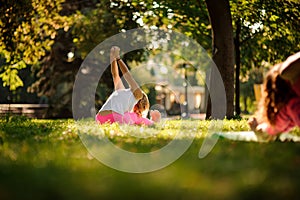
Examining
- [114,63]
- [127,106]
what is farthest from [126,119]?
[114,63]

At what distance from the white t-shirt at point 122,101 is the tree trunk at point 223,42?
4.05 meters

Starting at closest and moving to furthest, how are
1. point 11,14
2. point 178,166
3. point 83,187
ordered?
point 83,187 < point 178,166 < point 11,14

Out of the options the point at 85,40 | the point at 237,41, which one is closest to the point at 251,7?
the point at 237,41

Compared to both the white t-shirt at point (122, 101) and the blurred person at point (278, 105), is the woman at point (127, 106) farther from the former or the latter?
the blurred person at point (278, 105)

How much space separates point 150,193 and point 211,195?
0.31 metres

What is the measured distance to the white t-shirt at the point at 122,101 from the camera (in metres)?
10.4

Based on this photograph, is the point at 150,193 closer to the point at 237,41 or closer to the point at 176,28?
the point at 237,41

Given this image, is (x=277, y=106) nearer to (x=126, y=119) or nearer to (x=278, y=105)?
(x=278, y=105)

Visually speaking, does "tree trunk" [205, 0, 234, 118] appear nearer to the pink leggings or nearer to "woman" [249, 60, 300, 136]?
the pink leggings

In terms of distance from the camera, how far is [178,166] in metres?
3.79

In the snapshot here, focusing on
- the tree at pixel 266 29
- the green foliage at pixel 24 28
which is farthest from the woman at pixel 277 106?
the green foliage at pixel 24 28

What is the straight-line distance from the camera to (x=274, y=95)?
6.39 m

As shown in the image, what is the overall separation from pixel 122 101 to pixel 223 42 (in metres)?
4.44

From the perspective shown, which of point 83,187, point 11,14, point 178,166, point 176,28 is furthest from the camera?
point 176,28
